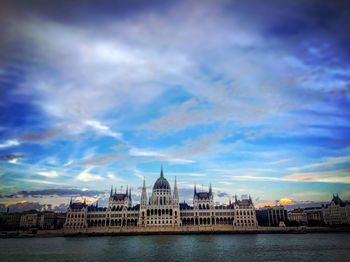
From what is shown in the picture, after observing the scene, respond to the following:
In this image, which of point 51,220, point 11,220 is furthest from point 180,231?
point 11,220

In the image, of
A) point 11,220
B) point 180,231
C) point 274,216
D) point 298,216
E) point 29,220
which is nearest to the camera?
point 180,231

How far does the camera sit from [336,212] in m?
148

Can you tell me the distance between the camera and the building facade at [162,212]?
134750 mm

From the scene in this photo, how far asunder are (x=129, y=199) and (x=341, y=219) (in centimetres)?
9278

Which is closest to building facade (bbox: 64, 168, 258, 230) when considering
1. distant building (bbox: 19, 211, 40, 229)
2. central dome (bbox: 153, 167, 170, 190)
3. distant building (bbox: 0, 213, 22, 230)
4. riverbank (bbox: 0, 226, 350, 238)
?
central dome (bbox: 153, 167, 170, 190)

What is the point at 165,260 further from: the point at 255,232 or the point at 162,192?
the point at 162,192

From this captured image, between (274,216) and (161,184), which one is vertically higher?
(161,184)

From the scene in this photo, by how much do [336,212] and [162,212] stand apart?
251 ft

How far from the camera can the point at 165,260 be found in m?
42.3

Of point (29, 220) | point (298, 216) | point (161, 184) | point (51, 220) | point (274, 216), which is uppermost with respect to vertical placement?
point (161, 184)

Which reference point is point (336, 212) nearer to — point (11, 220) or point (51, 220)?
point (51, 220)

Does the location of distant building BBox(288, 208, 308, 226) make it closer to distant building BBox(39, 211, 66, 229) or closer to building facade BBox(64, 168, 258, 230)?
building facade BBox(64, 168, 258, 230)

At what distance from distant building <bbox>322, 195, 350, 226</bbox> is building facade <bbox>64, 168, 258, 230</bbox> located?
40.7m

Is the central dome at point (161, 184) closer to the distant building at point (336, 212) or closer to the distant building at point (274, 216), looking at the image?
the distant building at point (274, 216)
